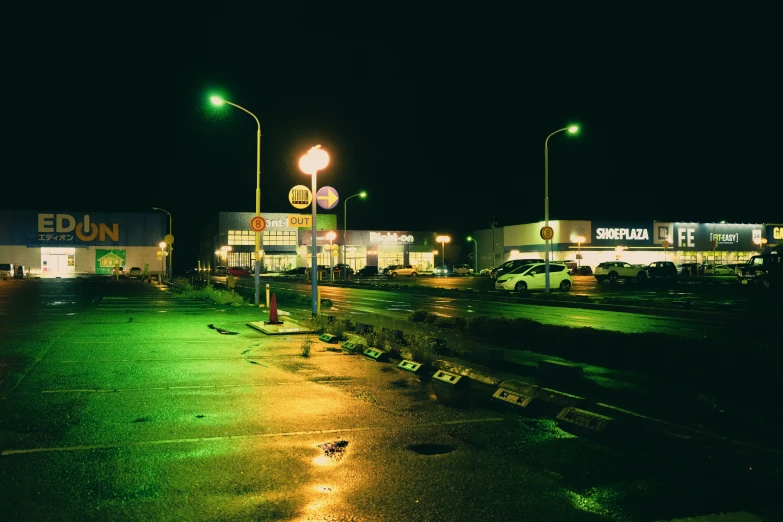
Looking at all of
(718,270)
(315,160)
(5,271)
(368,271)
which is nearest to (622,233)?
(718,270)

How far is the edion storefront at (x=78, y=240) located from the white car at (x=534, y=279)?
197 feet

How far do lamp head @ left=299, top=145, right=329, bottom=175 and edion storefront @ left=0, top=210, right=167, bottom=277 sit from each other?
69269 mm

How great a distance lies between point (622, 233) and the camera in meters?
82.5

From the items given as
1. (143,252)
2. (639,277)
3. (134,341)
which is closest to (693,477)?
(134,341)

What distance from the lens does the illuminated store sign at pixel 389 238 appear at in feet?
318

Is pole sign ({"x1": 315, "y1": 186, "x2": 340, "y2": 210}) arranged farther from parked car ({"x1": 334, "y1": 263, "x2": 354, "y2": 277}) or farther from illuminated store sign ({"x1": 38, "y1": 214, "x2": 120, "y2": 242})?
illuminated store sign ({"x1": 38, "y1": 214, "x2": 120, "y2": 242})

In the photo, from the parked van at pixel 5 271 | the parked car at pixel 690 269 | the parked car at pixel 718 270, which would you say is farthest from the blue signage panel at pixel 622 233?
the parked van at pixel 5 271

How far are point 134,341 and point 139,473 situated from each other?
398 inches

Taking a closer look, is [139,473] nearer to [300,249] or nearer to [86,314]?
[86,314]

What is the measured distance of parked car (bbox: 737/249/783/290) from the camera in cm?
3706

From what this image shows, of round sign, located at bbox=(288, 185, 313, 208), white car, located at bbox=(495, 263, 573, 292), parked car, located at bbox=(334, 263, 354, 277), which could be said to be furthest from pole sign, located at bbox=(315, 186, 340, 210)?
parked car, located at bbox=(334, 263, 354, 277)

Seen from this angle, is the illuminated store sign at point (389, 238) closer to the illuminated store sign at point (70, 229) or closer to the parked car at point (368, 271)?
the parked car at point (368, 271)

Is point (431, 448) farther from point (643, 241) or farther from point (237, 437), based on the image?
point (643, 241)

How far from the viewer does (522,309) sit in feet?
83.7
